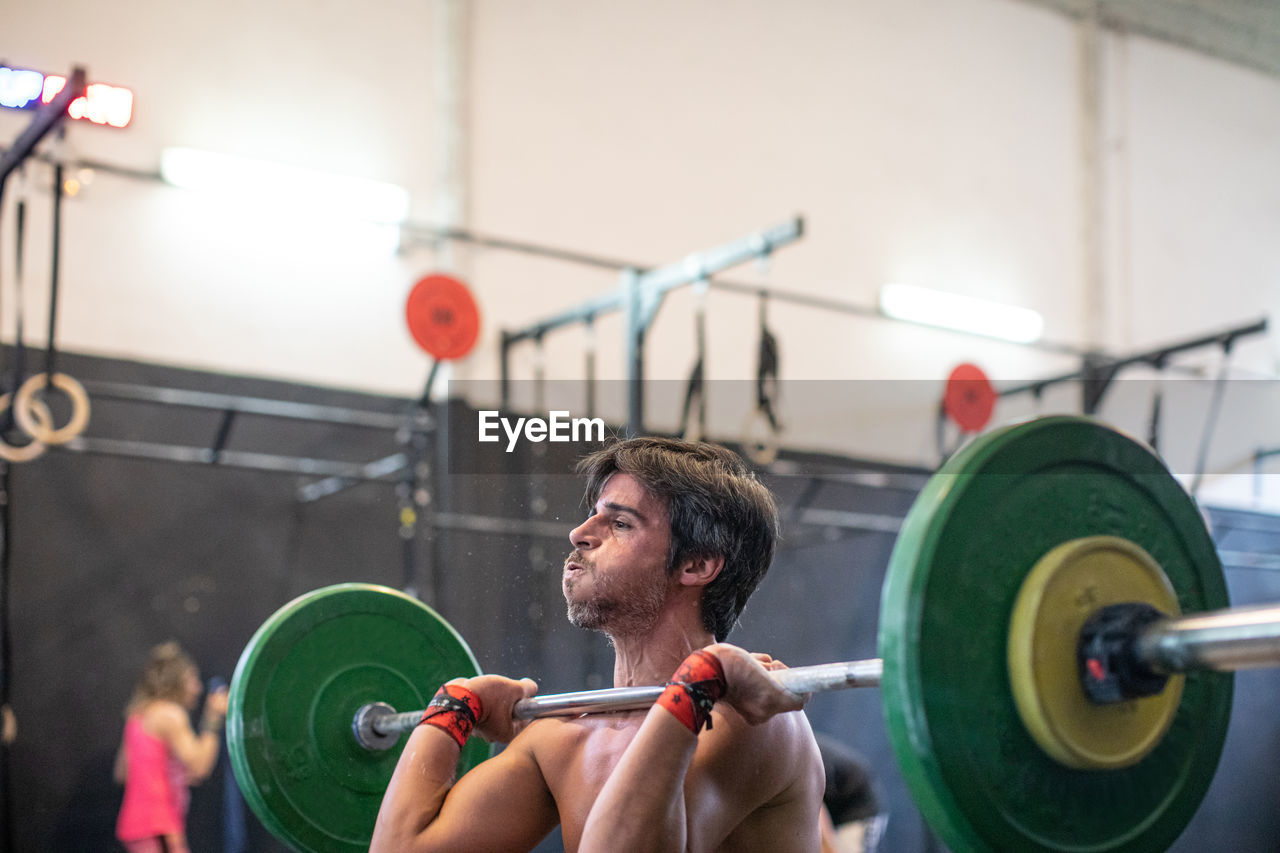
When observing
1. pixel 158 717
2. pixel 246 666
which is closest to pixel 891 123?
pixel 158 717

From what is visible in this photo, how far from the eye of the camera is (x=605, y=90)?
671cm

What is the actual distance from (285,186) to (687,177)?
2222mm

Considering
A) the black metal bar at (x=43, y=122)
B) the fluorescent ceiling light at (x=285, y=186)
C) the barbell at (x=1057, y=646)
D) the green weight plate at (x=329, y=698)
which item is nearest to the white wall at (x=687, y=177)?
the fluorescent ceiling light at (x=285, y=186)

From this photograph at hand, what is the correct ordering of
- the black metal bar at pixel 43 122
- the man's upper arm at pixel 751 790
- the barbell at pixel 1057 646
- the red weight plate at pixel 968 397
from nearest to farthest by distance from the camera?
the barbell at pixel 1057 646 < the man's upper arm at pixel 751 790 < the black metal bar at pixel 43 122 < the red weight plate at pixel 968 397

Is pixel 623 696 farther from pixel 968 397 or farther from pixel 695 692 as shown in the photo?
pixel 968 397

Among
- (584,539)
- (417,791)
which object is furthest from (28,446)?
(584,539)

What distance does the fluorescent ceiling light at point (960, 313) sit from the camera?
291 inches

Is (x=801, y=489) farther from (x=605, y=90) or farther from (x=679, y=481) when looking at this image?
(x=679, y=481)

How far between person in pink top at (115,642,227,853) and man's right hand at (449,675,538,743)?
3.00m

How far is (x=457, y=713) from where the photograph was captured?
2.01 m

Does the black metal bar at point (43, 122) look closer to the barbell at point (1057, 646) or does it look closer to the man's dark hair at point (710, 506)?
the man's dark hair at point (710, 506)

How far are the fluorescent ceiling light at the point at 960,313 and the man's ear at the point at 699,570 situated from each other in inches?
213

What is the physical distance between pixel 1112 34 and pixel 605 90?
3.95m

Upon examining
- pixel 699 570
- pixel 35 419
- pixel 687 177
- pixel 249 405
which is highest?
pixel 687 177
